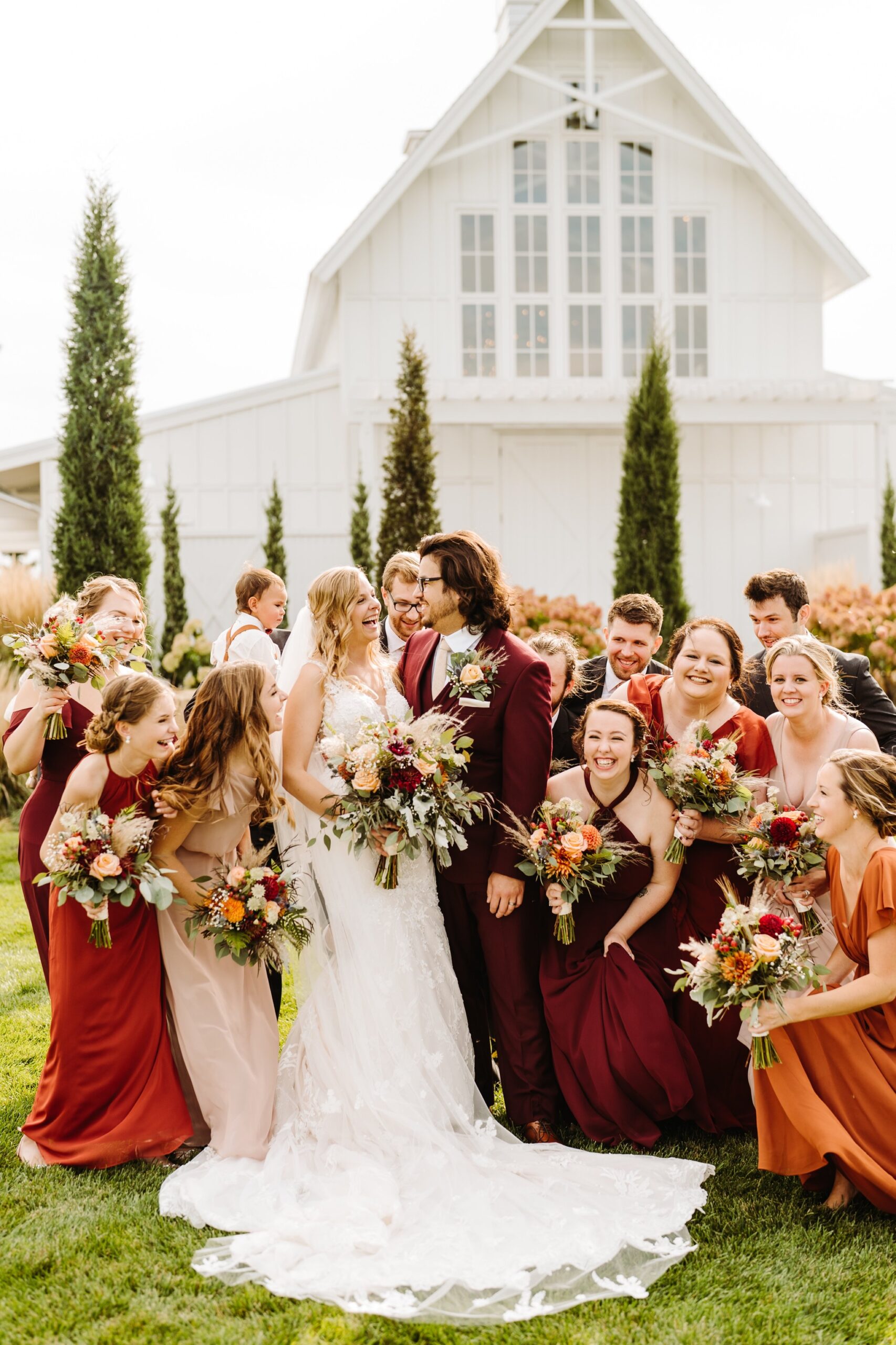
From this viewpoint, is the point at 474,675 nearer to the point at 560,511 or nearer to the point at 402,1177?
the point at 402,1177

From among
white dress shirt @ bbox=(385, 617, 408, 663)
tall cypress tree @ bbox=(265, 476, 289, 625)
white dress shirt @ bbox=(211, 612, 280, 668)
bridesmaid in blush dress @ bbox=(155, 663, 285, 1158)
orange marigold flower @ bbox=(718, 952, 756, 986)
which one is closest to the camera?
orange marigold flower @ bbox=(718, 952, 756, 986)

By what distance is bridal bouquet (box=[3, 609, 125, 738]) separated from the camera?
476cm

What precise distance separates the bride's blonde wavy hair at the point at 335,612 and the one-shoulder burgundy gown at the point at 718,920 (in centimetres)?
155

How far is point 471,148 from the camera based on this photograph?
17547mm

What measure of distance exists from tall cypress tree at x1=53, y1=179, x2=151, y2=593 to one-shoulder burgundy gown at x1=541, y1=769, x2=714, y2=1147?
1100 cm

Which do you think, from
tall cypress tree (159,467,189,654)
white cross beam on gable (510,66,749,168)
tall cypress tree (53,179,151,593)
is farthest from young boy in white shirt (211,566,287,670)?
white cross beam on gable (510,66,749,168)

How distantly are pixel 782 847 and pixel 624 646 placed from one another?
6.01 feet

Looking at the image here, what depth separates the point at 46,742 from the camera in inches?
202

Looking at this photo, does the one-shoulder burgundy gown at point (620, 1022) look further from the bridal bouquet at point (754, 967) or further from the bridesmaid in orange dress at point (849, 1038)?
the bridal bouquet at point (754, 967)

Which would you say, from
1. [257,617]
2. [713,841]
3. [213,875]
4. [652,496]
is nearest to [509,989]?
[713,841]

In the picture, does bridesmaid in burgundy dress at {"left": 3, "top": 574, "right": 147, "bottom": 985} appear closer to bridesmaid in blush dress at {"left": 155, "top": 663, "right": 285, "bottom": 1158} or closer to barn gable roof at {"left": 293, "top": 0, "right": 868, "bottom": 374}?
bridesmaid in blush dress at {"left": 155, "top": 663, "right": 285, "bottom": 1158}

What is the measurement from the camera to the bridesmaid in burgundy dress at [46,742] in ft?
16.2

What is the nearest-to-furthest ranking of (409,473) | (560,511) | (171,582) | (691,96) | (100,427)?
(100,427) < (409,473) < (171,582) < (691,96) < (560,511)

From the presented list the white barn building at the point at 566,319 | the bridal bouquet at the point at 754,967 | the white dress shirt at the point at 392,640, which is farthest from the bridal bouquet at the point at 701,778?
the white barn building at the point at 566,319
